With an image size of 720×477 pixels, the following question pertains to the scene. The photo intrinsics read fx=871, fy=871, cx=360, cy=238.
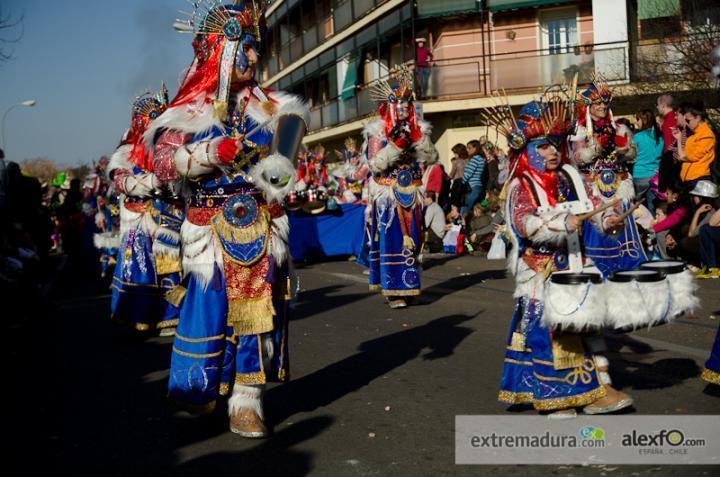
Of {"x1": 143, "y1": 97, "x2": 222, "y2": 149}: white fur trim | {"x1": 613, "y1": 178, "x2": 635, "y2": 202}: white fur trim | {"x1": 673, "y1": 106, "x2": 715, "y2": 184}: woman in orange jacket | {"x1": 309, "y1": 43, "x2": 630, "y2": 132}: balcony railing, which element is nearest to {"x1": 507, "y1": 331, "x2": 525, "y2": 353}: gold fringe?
{"x1": 143, "y1": 97, "x2": 222, "y2": 149}: white fur trim

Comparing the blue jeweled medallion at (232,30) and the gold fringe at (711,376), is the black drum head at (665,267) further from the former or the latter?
the blue jeweled medallion at (232,30)

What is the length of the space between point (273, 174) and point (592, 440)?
7.63 feet

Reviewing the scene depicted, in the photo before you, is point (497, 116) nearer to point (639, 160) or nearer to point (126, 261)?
point (126, 261)

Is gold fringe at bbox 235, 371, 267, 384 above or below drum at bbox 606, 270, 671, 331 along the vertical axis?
below

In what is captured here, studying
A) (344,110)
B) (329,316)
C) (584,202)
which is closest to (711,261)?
(329,316)

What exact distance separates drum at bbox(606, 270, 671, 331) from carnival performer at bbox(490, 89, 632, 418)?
0.36 meters

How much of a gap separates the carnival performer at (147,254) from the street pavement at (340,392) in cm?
28

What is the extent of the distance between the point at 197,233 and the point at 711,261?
7.92 m

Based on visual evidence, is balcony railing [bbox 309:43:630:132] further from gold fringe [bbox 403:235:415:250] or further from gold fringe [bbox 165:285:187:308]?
gold fringe [bbox 165:285:187:308]

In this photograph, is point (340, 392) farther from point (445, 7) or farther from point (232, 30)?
point (445, 7)

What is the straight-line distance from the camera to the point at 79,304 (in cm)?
1282

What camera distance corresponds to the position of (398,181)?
34.1 ft

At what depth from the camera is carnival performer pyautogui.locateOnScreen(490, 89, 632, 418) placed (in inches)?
202

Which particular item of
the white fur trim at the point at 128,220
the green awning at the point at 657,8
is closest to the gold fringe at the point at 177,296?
the white fur trim at the point at 128,220
